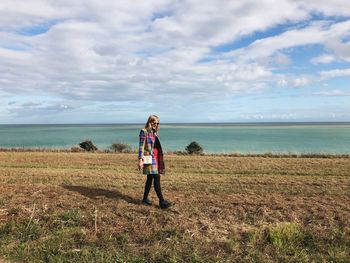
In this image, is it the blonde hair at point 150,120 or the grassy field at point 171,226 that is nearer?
the grassy field at point 171,226

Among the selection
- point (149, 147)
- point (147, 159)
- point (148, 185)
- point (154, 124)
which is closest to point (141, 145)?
point (149, 147)

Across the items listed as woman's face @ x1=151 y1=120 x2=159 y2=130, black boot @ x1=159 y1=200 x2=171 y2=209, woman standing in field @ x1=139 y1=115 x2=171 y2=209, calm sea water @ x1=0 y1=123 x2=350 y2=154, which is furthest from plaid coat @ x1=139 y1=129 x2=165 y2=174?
calm sea water @ x1=0 y1=123 x2=350 y2=154

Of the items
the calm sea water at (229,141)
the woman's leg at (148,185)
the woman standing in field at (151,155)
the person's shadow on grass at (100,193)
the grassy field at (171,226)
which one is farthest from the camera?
the calm sea water at (229,141)

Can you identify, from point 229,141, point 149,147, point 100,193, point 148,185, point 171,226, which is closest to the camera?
point 171,226

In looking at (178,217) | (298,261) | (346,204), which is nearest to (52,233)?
(178,217)

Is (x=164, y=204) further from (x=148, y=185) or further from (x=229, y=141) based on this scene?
(x=229, y=141)

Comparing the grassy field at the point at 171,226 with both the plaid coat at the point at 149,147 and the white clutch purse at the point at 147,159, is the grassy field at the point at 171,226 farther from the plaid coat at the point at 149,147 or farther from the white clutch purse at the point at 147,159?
the white clutch purse at the point at 147,159

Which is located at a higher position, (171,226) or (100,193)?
(100,193)

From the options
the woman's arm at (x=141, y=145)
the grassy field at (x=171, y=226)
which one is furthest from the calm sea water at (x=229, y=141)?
the woman's arm at (x=141, y=145)

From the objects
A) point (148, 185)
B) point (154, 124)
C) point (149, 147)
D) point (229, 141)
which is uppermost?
point (154, 124)

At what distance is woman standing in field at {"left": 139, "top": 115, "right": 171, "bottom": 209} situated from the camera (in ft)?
25.9

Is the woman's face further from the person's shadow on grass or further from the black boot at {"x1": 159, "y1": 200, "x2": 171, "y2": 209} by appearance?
the person's shadow on grass

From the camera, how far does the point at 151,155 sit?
26.5ft

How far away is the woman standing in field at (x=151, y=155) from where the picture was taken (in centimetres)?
789
